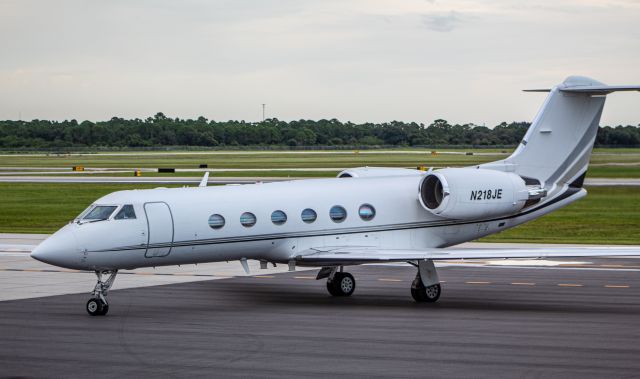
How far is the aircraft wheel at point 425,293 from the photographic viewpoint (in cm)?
2447

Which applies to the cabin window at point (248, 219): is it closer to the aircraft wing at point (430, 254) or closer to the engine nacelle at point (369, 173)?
the aircraft wing at point (430, 254)

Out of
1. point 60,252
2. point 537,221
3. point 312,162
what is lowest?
point 312,162

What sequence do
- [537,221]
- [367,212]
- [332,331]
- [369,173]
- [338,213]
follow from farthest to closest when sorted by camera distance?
1. [537,221]
2. [369,173]
3. [367,212]
4. [338,213]
5. [332,331]

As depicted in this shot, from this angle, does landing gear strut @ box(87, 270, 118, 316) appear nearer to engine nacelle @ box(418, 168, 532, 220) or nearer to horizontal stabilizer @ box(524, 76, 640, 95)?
engine nacelle @ box(418, 168, 532, 220)

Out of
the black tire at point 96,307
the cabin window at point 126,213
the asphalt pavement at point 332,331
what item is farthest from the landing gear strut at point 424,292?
the black tire at point 96,307

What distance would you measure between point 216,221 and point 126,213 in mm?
2040

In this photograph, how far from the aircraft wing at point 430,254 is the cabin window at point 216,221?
1979mm

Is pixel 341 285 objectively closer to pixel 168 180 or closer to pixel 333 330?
pixel 333 330

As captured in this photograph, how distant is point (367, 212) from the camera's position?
25297mm

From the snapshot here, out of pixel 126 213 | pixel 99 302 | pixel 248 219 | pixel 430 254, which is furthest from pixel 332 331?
pixel 126 213

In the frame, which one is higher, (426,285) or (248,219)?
(248,219)

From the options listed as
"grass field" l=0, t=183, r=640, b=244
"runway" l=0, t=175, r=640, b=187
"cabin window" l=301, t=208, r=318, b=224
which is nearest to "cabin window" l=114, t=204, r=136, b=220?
"cabin window" l=301, t=208, r=318, b=224

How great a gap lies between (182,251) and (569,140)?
419 inches

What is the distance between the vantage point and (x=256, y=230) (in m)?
23.8
